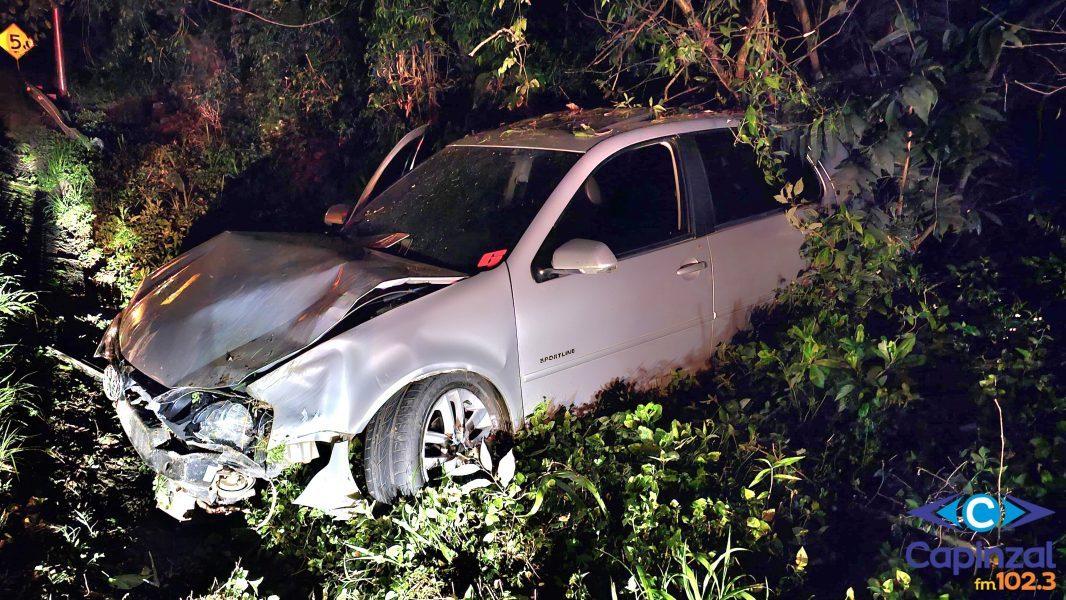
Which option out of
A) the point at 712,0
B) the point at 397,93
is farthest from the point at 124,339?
the point at 397,93

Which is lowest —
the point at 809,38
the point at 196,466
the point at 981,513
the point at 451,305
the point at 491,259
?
the point at 981,513

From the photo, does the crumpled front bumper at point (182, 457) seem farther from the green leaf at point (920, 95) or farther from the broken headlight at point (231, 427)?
the green leaf at point (920, 95)

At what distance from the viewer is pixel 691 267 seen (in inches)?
171

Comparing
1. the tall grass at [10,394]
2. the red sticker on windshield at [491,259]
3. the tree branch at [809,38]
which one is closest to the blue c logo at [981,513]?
the red sticker on windshield at [491,259]

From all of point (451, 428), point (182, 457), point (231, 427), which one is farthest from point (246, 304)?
point (451, 428)

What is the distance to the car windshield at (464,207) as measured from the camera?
4.00 metres

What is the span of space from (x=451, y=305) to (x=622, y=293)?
37.0 inches

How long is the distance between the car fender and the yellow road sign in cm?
1428

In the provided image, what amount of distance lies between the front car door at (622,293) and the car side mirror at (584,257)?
0.13 metres

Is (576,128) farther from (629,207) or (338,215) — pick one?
(338,215)

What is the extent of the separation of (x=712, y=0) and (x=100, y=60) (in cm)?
1364

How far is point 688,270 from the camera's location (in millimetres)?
4324

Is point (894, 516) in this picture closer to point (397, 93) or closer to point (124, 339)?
point (124, 339)

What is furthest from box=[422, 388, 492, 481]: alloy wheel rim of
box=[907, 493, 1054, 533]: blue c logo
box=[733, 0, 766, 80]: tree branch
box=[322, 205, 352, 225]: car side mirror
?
box=[733, 0, 766, 80]: tree branch
